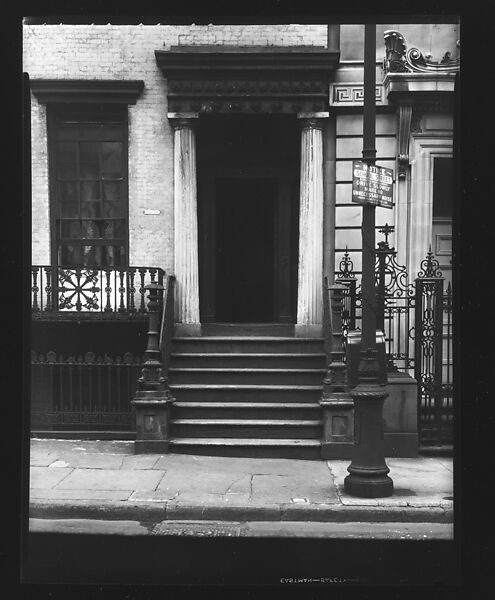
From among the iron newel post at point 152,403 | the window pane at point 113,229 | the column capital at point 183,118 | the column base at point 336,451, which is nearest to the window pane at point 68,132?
the window pane at point 113,229

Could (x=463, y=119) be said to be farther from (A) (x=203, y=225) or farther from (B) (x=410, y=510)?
(A) (x=203, y=225)

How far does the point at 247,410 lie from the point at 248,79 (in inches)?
217

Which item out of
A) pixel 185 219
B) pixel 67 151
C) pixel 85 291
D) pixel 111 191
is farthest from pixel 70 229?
pixel 185 219

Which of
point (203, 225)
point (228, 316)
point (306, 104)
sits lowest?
point (228, 316)

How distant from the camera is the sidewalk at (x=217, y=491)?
7031 mm

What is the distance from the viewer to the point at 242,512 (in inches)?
279

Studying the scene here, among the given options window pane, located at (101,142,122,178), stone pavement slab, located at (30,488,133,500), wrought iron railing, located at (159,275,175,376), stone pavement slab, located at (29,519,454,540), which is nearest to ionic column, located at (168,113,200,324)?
wrought iron railing, located at (159,275,175,376)

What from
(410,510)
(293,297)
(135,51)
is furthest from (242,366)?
(135,51)

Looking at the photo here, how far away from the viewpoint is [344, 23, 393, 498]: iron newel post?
24.5 ft

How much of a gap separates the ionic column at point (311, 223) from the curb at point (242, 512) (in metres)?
4.57

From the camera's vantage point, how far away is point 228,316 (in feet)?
43.5

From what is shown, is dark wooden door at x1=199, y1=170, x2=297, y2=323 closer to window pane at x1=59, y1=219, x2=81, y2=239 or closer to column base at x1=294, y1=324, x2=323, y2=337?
column base at x1=294, y1=324, x2=323, y2=337

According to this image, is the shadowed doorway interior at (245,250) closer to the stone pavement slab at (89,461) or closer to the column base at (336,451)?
the column base at (336,451)

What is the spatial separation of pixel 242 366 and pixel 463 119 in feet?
21.9
